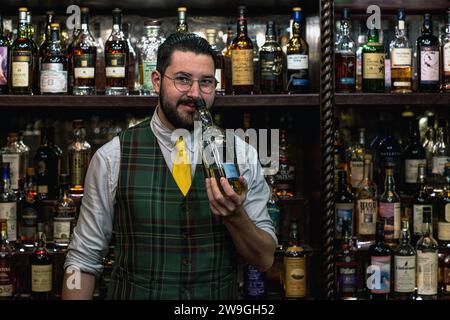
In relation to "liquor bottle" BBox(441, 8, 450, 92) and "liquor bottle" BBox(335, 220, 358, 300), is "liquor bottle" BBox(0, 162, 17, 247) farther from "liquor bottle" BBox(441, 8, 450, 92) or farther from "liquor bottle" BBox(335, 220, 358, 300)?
"liquor bottle" BBox(441, 8, 450, 92)

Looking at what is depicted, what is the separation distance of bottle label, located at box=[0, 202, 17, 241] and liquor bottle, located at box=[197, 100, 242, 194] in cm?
94

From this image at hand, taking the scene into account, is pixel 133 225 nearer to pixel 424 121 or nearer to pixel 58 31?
pixel 58 31

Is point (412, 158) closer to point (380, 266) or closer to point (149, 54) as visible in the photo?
point (380, 266)

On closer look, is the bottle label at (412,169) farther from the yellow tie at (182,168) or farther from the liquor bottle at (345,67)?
the yellow tie at (182,168)

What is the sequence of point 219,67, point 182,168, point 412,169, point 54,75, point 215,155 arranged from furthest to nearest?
point 412,169 < point 219,67 < point 54,75 < point 182,168 < point 215,155

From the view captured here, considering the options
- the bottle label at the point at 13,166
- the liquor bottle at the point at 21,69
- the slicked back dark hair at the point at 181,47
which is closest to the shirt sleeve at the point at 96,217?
the slicked back dark hair at the point at 181,47

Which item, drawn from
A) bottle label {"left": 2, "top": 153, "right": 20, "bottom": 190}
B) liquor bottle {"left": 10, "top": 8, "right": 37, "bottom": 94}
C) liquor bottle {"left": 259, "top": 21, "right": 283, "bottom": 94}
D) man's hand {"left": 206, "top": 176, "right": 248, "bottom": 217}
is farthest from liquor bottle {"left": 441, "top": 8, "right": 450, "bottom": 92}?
bottle label {"left": 2, "top": 153, "right": 20, "bottom": 190}

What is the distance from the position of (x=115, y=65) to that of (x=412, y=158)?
1.10m

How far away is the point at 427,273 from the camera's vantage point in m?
2.38

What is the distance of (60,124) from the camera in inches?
104

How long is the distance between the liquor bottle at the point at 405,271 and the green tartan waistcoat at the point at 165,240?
2.50 feet

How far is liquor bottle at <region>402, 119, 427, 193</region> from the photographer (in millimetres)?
2527

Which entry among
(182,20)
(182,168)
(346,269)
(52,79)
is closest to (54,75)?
(52,79)
